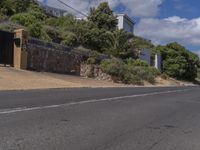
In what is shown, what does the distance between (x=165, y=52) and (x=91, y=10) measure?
17.1m

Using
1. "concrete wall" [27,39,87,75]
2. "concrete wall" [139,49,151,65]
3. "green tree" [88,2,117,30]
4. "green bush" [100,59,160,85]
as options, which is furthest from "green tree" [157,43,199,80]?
"concrete wall" [27,39,87,75]

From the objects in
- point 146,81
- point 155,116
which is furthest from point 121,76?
point 155,116

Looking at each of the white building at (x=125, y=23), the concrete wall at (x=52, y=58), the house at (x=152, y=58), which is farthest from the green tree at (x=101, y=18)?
the white building at (x=125, y=23)

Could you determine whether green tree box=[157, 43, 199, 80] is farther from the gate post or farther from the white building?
the gate post

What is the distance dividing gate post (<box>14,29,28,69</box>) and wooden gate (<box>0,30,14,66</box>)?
0.99 feet

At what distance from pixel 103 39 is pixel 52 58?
701 inches

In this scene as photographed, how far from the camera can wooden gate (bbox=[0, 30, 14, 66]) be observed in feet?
106

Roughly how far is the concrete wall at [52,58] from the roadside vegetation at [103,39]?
2.44 meters

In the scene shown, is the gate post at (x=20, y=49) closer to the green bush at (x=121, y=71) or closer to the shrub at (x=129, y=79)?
the green bush at (x=121, y=71)

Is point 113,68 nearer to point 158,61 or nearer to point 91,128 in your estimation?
point 158,61

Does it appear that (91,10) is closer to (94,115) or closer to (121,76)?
(121,76)

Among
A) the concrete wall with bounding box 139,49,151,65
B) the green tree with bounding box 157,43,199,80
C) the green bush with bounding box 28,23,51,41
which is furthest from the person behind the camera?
the green tree with bounding box 157,43,199,80

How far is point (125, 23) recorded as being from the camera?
99.3 metres

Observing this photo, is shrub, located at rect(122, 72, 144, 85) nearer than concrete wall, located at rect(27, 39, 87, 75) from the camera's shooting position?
No
